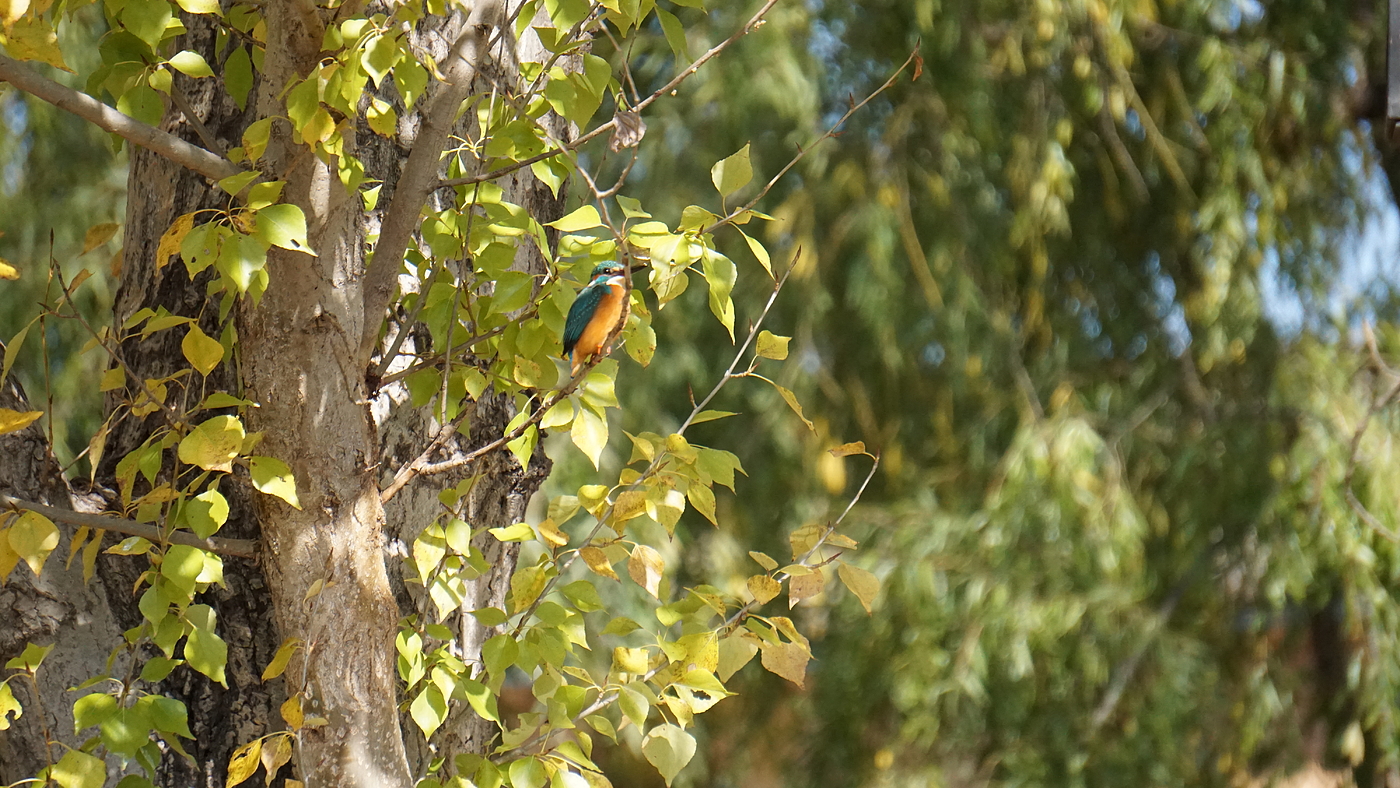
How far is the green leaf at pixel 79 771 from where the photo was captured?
82cm

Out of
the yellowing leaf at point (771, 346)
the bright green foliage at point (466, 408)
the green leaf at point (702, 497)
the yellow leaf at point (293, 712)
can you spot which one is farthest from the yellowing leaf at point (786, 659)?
the yellow leaf at point (293, 712)

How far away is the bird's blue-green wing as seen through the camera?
47.6 inches

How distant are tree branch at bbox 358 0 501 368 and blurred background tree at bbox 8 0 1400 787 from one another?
1.55 meters

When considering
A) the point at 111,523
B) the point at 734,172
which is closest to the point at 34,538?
the point at 111,523

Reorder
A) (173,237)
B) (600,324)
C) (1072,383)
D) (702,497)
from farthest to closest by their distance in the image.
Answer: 1. (1072,383)
2. (600,324)
3. (702,497)
4. (173,237)

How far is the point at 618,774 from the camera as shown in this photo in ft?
11.4

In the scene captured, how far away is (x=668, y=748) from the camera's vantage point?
883mm

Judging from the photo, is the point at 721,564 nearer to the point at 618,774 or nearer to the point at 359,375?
the point at 618,774

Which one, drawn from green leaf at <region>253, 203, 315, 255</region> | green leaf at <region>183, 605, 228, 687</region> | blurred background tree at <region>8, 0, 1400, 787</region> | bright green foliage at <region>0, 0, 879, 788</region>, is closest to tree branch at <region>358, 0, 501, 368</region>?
bright green foliage at <region>0, 0, 879, 788</region>

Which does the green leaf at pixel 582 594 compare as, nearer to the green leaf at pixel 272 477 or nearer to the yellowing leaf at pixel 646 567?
the yellowing leaf at pixel 646 567

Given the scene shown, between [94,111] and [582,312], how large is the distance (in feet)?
1.76

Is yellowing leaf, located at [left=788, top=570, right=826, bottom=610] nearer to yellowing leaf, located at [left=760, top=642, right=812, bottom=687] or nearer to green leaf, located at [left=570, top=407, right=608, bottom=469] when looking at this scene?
yellowing leaf, located at [left=760, top=642, right=812, bottom=687]

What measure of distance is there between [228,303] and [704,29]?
6.43ft

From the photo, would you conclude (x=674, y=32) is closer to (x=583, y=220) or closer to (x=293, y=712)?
(x=583, y=220)
